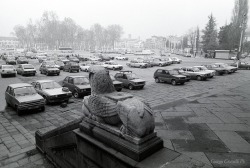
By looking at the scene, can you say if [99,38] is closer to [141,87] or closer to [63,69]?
[63,69]

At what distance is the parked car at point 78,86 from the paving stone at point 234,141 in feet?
30.1

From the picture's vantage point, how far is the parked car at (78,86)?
13.9m

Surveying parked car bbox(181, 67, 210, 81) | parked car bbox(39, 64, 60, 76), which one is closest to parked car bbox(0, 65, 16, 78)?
parked car bbox(39, 64, 60, 76)

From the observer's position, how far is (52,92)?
12656 mm

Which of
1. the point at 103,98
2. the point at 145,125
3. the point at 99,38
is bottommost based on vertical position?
the point at 145,125

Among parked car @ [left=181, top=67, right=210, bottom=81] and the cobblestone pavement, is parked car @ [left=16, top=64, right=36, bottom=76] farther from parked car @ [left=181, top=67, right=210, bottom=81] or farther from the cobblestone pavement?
parked car @ [left=181, top=67, right=210, bottom=81]

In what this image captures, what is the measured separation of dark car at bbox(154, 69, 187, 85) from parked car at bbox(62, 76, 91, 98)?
8.23 meters

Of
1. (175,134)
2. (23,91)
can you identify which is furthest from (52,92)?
(175,134)

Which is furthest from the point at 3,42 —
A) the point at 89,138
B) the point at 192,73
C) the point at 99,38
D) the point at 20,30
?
the point at 89,138

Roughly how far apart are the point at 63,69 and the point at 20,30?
103 m

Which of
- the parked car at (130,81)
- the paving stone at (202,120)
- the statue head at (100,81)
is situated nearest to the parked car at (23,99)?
the statue head at (100,81)

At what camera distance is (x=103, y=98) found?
4.58 metres

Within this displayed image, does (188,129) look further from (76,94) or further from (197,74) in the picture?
(197,74)

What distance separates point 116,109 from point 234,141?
4323 millimetres
